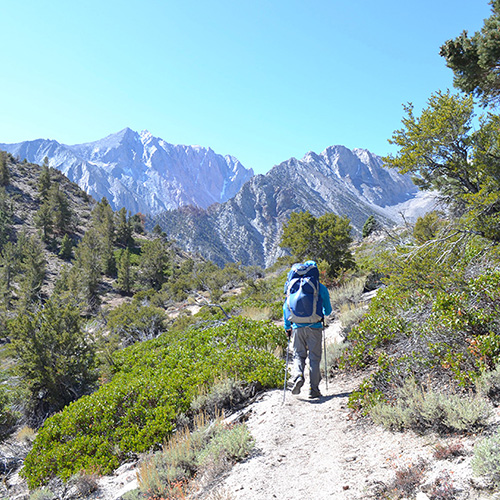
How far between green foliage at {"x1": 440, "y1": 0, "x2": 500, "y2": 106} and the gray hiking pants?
821cm

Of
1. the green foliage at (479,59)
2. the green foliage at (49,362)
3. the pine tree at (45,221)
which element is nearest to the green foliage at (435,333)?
the green foliage at (479,59)

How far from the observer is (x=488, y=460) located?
7.09 ft

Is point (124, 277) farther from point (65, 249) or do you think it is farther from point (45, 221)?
point (45, 221)

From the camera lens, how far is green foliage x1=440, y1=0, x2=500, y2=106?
7.80 m

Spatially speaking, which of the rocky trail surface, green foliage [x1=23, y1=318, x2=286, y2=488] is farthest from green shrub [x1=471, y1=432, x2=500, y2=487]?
green foliage [x1=23, y1=318, x2=286, y2=488]

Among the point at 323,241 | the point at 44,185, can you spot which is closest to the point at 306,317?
the point at 323,241

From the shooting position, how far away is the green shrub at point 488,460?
2.11 m

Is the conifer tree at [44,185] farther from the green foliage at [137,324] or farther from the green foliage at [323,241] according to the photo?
the green foliage at [323,241]

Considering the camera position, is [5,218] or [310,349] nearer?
[310,349]

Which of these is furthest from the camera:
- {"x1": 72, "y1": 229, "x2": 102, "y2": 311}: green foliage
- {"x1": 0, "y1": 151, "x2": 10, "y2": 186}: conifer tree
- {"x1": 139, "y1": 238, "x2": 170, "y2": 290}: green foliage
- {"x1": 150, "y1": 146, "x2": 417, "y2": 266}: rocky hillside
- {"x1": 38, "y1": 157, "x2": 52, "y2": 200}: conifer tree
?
{"x1": 150, "y1": 146, "x2": 417, "y2": 266}: rocky hillside

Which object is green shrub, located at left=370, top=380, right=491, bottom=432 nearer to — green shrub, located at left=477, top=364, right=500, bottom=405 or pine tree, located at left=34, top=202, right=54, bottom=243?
green shrub, located at left=477, top=364, right=500, bottom=405

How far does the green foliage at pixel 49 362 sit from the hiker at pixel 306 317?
7213mm

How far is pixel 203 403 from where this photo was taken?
5.19 metres

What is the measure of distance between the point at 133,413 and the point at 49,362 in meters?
5.23
